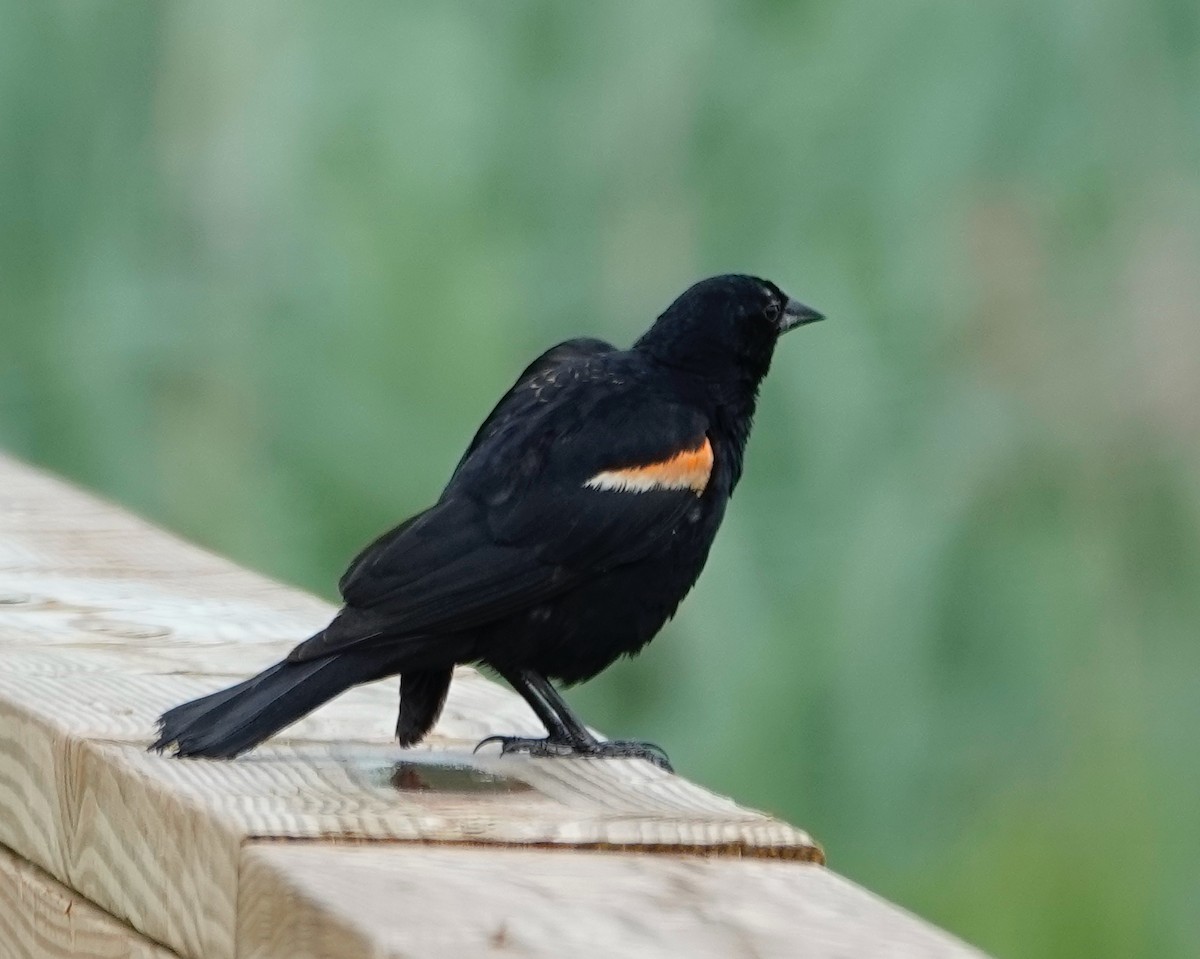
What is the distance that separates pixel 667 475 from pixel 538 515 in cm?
20

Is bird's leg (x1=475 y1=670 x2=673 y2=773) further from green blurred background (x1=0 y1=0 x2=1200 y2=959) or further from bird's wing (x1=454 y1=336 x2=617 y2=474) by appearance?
green blurred background (x1=0 y1=0 x2=1200 y2=959)

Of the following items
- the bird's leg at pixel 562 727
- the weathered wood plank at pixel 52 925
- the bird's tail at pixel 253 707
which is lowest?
the weathered wood plank at pixel 52 925

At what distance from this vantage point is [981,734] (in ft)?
12.6

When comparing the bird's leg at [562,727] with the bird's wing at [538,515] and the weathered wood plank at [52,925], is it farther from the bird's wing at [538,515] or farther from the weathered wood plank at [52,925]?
the weathered wood plank at [52,925]

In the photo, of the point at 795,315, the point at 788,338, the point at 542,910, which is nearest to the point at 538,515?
the point at 795,315

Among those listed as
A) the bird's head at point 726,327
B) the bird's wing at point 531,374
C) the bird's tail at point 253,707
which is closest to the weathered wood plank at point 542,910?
the bird's tail at point 253,707

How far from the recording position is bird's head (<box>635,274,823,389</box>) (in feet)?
9.17

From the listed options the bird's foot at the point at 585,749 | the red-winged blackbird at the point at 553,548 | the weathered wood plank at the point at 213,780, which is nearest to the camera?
the weathered wood plank at the point at 213,780

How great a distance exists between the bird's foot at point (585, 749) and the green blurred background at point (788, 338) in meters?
1.31

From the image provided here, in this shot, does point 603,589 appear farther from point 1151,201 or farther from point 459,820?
point 1151,201

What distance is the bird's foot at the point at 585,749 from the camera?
2.01 m

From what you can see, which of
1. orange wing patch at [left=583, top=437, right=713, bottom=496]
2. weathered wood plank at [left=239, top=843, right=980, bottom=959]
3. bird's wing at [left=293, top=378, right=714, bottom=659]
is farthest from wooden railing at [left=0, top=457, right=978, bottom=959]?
orange wing patch at [left=583, top=437, right=713, bottom=496]

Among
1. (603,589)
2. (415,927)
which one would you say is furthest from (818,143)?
(415,927)

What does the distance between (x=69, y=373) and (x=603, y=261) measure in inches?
44.1
